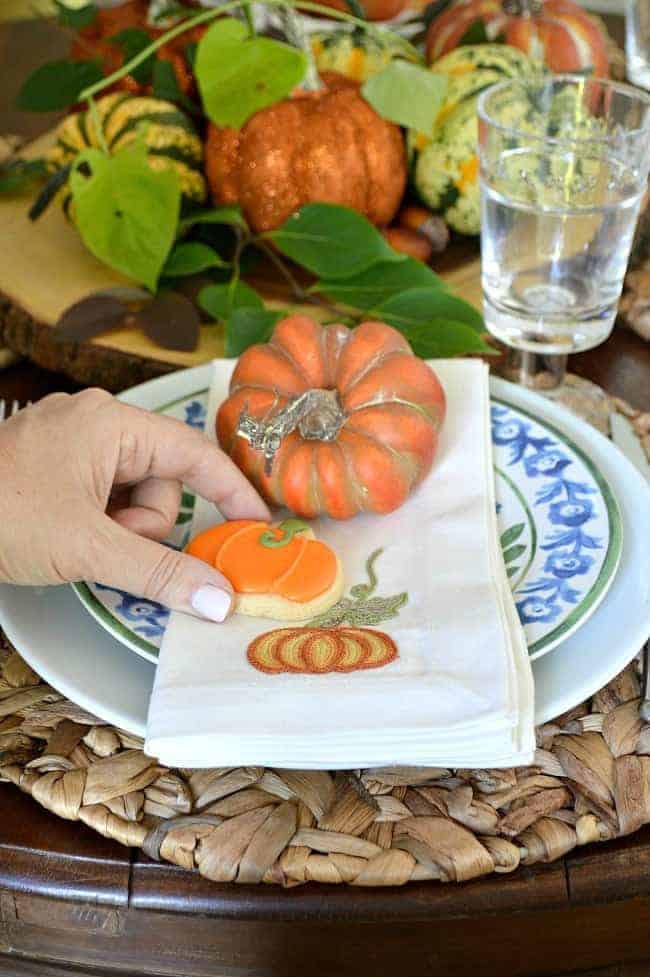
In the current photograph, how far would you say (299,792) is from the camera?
0.56m

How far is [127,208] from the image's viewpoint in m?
0.93

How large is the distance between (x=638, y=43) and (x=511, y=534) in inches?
31.5

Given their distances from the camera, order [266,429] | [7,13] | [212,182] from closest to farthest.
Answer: [266,429]
[212,182]
[7,13]

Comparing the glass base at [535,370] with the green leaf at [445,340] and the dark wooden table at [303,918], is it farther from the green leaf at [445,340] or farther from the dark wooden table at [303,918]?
the dark wooden table at [303,918]

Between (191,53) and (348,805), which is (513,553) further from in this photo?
(191,53)

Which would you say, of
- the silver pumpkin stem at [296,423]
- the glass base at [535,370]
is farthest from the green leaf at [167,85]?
the silver pumpkin stem at [296,423]

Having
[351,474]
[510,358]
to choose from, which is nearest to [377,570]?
[351,474]

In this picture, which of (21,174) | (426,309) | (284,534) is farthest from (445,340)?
(21,174)

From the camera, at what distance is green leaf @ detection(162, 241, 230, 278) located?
0.93 meters

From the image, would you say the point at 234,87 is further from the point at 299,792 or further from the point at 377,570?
the point at 299,792

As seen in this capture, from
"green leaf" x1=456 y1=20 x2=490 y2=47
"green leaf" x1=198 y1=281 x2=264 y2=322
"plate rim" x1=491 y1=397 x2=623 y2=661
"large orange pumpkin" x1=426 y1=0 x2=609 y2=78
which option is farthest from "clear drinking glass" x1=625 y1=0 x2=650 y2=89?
"plate rim" x1=491 y1=397 x2=623 y2=661

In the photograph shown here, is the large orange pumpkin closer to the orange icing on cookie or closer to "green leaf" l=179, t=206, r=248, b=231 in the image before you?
"green leaf" l=179, t=206, r=248, b=231

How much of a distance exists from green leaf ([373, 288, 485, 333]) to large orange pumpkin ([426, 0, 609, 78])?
351 millimetres

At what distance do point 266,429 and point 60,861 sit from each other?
8.9 inches
